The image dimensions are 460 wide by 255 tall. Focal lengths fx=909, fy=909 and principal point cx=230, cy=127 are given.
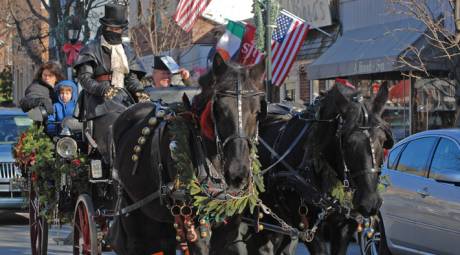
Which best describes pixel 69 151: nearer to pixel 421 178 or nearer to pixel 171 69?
pixel 171 69

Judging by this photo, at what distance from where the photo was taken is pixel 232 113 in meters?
5.69

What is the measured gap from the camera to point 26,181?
34.7 feet

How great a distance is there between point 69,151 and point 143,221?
6.74 feet

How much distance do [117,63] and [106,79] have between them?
0.19 m

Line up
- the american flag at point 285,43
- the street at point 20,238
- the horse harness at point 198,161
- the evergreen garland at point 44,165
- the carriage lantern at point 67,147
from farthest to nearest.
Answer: the american flag at point 285,43 < the street at point 20,238 < the evergreen garland at point 44,165 < the carriage lantern at point 67,147 < the horse harness at point 198,161

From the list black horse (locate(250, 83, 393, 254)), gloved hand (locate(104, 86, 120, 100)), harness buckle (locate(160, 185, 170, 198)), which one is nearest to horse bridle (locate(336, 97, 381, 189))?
black horse (locate(250, 83, 393, 254))

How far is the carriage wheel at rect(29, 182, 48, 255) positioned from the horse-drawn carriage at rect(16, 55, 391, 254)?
71.2 inches

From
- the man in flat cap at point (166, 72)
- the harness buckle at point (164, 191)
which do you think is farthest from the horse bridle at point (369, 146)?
the man in flat cap at point (166, 72)

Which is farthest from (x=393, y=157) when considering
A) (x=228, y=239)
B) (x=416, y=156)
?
(x=228, y=239)

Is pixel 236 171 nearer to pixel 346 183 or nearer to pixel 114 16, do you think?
pixel 346 183

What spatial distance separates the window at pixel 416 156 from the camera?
33.9ft

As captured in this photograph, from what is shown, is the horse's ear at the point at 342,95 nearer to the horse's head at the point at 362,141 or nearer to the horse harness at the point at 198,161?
the horse's head at the point at 362,141

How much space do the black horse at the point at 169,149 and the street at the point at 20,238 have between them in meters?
5.08

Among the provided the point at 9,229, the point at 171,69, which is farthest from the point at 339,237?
the point at 9,229
